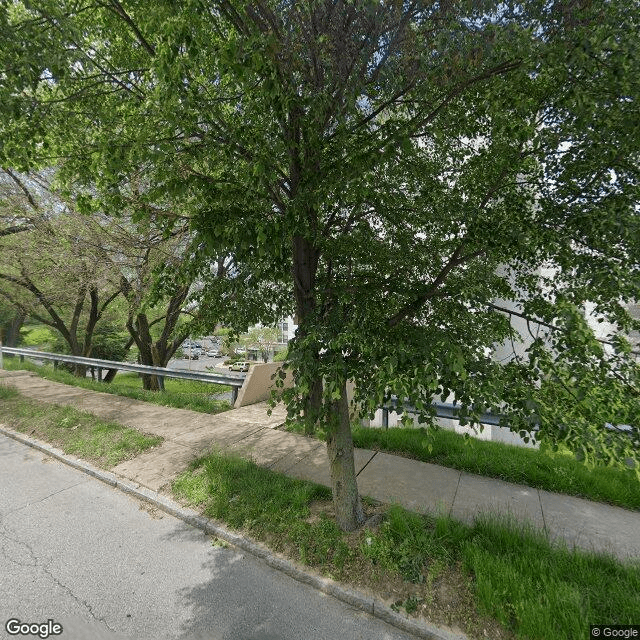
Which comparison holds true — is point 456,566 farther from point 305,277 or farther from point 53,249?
point 53,249

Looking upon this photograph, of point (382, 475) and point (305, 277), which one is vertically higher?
point (305, 277)

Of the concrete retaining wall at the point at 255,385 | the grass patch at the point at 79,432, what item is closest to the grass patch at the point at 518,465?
the grass patch at the point at 79,432

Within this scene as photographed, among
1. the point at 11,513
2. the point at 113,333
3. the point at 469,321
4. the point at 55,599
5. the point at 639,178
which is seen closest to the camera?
the point at 639,178

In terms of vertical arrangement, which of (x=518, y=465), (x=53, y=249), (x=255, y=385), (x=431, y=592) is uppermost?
(x=53, y=249)

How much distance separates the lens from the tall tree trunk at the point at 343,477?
360 cm

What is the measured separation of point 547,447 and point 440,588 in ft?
5.05

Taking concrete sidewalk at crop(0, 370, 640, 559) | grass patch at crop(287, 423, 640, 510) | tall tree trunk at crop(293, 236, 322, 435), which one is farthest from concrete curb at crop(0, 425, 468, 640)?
tall tree trunk at crop(293, 236, 322, 435)

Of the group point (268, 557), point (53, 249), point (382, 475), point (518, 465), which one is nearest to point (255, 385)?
point (382, 475)

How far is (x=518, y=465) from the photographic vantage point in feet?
15.6

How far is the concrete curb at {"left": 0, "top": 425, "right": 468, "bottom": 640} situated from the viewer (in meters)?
2.65

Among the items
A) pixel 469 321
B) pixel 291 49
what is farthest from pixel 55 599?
pixel 291 49

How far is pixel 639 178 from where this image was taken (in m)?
2.56

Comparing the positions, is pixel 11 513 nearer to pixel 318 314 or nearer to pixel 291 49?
pixel 318 314

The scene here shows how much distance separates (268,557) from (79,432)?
479cm
